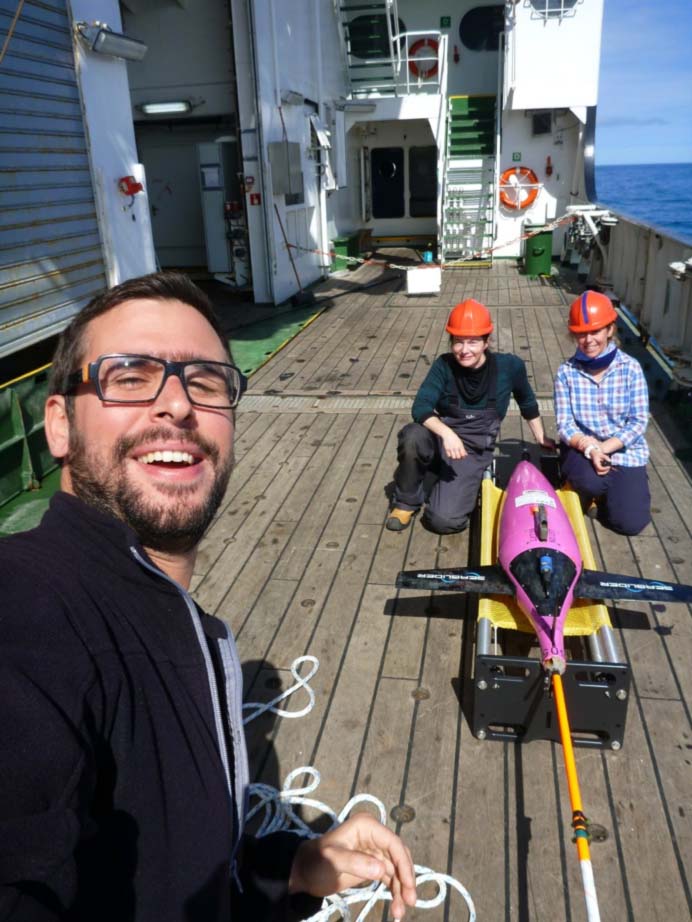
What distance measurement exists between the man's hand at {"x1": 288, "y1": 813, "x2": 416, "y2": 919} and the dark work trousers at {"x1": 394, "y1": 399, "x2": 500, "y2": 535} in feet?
9.80

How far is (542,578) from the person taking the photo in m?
2.95

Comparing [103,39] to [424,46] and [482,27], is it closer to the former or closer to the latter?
[424,46]

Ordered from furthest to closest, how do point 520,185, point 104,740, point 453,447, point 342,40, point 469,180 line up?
point 469,180 < point 520,185 < point 342,40 < point 453,447 < point 104,740

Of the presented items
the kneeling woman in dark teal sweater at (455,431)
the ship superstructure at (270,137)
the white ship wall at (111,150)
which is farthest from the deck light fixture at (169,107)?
the kneeling woman in dark teal sweater at (455,431)

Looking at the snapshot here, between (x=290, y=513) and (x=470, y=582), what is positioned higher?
(x=470, y=582)

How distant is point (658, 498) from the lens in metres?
4.81

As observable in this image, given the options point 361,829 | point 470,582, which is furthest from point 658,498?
point 361,829

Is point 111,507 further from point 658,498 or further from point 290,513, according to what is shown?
point 658,498

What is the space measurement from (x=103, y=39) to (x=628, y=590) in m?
5.89

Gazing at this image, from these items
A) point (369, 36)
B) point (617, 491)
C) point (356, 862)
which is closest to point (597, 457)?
point (617, 491)

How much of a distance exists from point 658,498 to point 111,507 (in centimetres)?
431

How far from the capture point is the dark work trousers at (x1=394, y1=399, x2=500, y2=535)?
441 centimetres

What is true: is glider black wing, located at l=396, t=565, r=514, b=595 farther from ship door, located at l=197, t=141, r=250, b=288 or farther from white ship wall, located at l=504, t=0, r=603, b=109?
white ship wall, located at l=504, t=0, r=603, b=109

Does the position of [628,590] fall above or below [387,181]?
below
